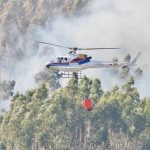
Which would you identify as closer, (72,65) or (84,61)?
(72,65)

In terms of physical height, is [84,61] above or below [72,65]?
above

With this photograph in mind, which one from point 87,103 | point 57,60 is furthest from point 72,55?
point 87,103

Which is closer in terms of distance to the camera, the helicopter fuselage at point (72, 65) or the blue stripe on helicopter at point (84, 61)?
the helicopter fuselage at point (72, 65)

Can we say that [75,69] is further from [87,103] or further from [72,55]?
[87,103]

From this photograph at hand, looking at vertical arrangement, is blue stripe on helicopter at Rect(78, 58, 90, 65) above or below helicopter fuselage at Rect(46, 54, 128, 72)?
above

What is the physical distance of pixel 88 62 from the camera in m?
170

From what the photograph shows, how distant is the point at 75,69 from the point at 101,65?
4.86 metres

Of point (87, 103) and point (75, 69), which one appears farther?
point (87, 103)

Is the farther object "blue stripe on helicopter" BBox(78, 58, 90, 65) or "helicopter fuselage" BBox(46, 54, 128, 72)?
"blue stripe on helicopter" BBox(78, 58, 90, 65)

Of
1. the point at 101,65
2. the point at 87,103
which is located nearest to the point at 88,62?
the point at 101,65

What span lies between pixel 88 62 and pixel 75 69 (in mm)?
3117

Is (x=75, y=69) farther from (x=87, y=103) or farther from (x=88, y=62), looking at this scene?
(x=87, y=103)

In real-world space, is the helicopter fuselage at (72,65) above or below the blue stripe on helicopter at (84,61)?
below

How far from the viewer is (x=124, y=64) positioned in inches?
6658
